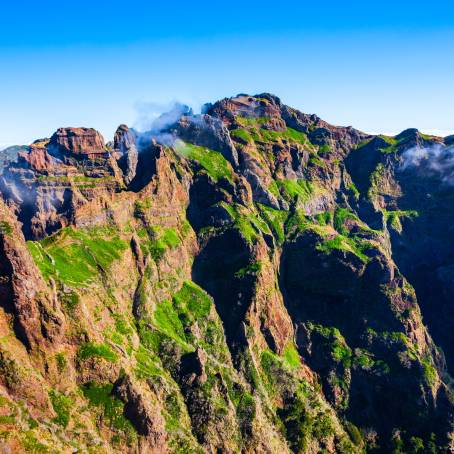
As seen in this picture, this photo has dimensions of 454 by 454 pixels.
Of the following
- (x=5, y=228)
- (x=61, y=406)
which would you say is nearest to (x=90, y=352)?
(x=61, y=406)

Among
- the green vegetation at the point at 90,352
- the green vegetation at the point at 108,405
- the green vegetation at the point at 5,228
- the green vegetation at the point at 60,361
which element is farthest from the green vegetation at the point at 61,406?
the green vegetation at the point at 5,228

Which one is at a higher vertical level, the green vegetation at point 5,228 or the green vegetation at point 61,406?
the green vegetation at point 5,228

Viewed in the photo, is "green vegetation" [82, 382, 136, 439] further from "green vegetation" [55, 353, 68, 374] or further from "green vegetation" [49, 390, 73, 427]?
"green vegetation" [55, 353, 68, 374]

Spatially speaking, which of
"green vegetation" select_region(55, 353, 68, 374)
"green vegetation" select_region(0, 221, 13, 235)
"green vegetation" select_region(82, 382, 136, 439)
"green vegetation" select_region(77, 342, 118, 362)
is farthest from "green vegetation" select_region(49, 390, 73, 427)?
"green vegetation" select_region(0, 221, 13, 235)

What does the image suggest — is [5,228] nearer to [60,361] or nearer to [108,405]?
[60,361]

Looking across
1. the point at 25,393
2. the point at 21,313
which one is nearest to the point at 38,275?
the point at 21,313

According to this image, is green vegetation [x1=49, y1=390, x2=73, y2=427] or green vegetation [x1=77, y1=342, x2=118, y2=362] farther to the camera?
green vegetation [x1=77, y1=342, x2=118, y2=362]

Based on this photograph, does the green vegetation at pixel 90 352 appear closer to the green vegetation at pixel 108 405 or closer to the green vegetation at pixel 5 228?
the green vegetation at pixel 108 405

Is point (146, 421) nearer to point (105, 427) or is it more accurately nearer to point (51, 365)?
point (105, 427)
